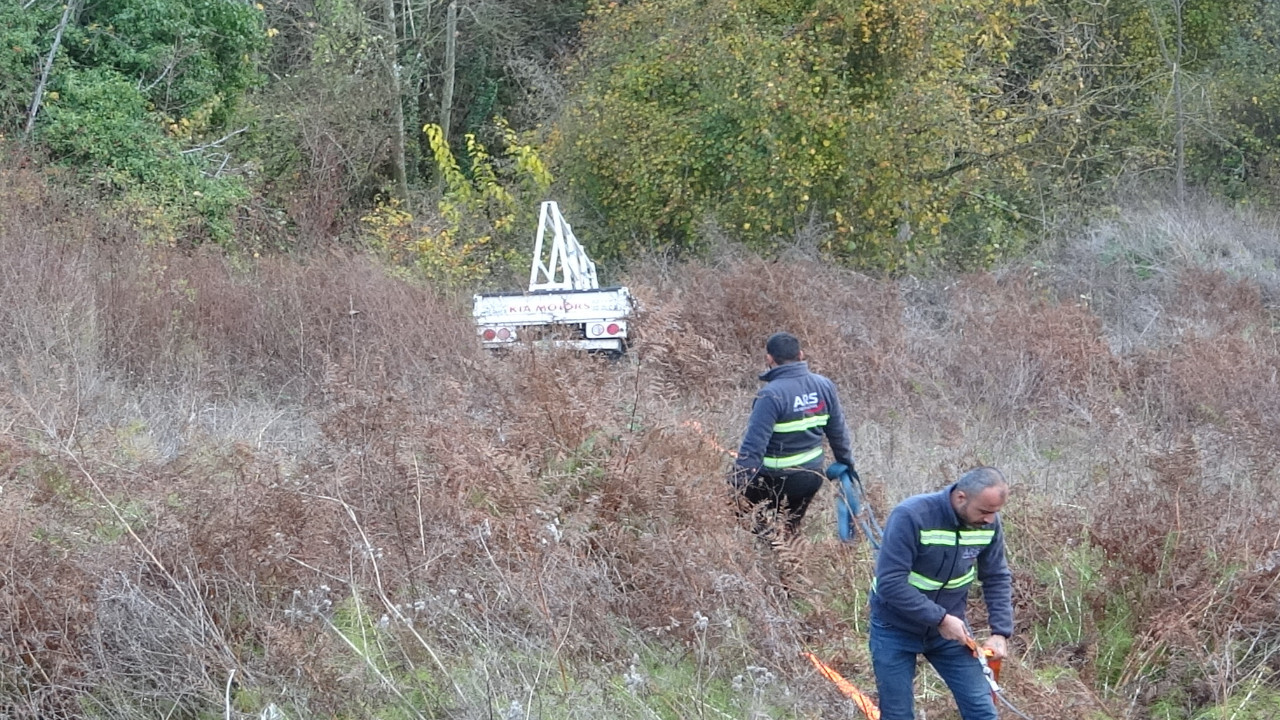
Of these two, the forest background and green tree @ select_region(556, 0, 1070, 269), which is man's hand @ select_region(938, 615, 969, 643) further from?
green tree @ select_region(556, 0, 1070, 269)

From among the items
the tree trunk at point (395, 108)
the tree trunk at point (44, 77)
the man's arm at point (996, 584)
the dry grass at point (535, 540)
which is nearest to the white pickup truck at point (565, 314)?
the dry grass at point (535, 540)

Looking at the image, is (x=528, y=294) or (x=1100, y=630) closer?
(x=1100, y=630)

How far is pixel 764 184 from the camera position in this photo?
16484 mm

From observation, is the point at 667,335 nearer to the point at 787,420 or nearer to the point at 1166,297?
the point at 787,420

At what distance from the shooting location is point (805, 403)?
711cm

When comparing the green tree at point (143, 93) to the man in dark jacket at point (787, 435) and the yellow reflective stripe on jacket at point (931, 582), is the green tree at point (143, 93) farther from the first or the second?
the yellow reflective stripe on jacket at point (931, 582)

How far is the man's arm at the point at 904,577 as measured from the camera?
4.85 meters

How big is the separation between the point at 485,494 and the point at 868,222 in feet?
35.3

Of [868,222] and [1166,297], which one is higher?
[868,222]

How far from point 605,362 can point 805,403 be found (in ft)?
7.22

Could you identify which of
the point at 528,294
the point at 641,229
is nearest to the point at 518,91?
the point at 641,229

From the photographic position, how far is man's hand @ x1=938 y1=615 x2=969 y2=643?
4840 mm

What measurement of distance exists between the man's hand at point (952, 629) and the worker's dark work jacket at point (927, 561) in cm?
2

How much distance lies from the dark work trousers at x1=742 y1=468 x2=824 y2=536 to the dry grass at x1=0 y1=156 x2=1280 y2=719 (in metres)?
0.31
